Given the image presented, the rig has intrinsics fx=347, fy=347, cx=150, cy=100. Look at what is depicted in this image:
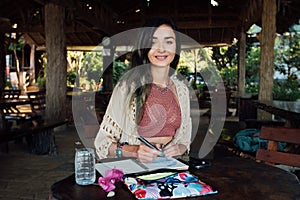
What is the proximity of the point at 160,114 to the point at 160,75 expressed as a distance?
23cm

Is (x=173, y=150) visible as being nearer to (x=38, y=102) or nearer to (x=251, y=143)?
(x=251, y=143)

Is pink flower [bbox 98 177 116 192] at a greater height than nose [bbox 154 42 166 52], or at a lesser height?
lesser

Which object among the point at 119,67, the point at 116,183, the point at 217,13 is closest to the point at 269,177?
the point at 116,183

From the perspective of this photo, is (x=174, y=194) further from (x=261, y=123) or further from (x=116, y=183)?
(x=261, y=123)

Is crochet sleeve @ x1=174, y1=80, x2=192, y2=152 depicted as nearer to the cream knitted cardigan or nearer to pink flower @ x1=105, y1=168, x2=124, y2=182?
the cream knitted cardigan

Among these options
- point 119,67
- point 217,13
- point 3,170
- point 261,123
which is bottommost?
point 3,170

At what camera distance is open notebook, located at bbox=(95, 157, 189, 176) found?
1.43 m

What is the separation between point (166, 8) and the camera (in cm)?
1039

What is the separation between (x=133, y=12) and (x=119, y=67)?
17.5 ft

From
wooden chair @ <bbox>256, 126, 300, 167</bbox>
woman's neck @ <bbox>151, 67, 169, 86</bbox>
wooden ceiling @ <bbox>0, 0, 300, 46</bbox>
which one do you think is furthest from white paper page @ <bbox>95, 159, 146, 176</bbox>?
wooden ceiling @ <bbox>0, 0, 300, 46</bbox>

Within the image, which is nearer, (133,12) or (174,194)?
(174,194)

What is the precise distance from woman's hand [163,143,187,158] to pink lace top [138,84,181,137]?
0.34 ft

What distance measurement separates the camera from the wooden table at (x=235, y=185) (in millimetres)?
1223

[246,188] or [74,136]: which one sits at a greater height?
[246,188]
